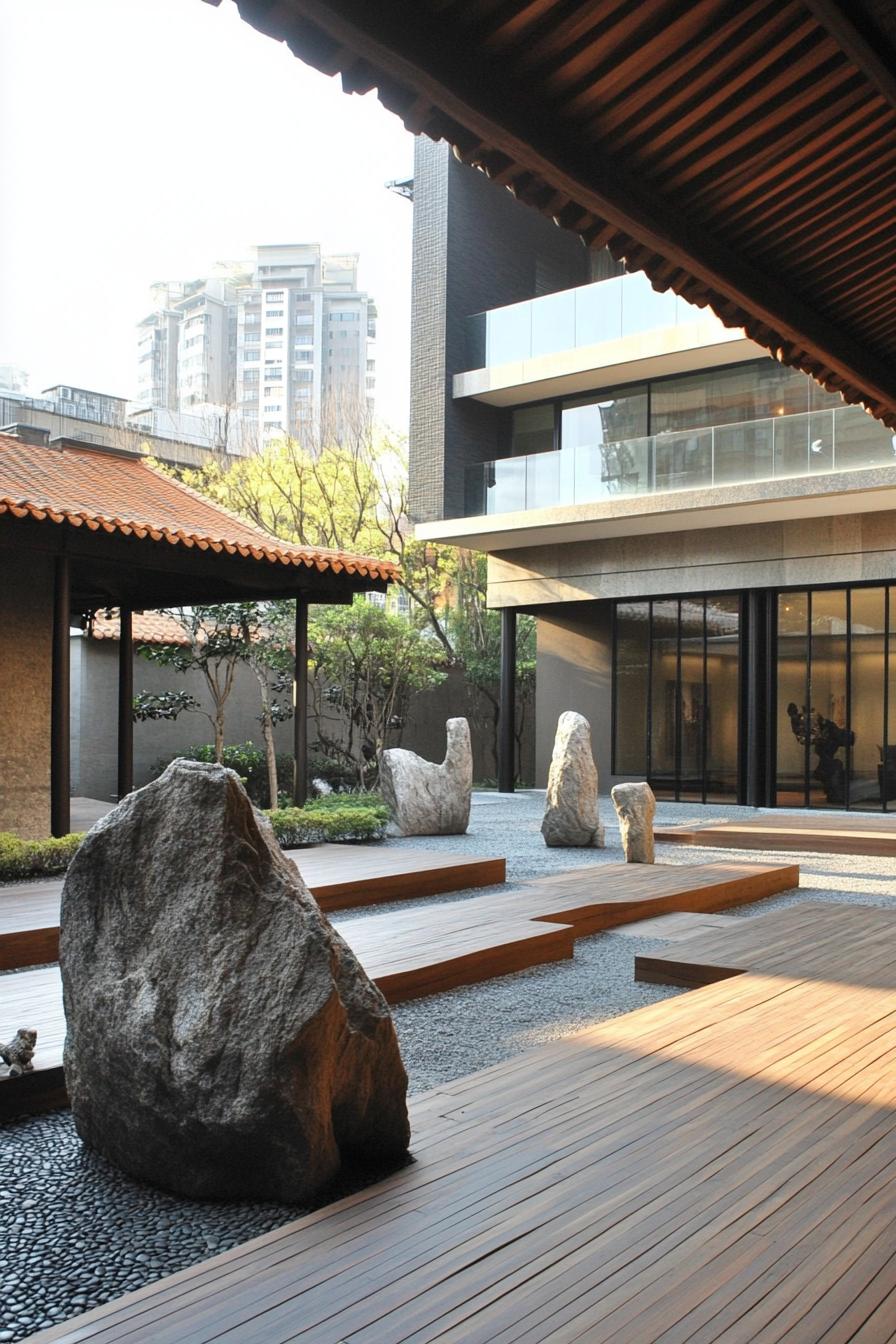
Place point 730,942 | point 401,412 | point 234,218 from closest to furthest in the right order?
point 730,942 → point 401,412 → point 234,218

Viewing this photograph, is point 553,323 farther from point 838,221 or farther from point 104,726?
point 838,221

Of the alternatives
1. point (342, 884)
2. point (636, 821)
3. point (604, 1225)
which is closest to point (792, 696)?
point (636, 821)

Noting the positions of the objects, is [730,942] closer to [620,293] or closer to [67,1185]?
[67,1185]

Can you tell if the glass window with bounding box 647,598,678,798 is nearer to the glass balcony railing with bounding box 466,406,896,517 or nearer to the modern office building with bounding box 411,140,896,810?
the modern office building with bounding box 411,140,896,810

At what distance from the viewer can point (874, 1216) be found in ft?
9.05

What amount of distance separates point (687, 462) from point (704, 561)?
1.79 m

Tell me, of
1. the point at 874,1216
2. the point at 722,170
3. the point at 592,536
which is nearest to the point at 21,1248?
the point at 874,1216

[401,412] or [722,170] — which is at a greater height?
[401,412]

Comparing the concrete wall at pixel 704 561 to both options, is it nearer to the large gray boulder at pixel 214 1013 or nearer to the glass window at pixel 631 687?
the glass window at pixel 631 687

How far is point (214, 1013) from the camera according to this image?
3.17m

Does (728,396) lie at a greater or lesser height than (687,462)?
greater

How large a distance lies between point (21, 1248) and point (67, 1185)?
0.42 meters

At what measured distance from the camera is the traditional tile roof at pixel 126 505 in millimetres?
9984

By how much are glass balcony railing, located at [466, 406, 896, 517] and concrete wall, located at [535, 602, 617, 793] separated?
3047 mm
